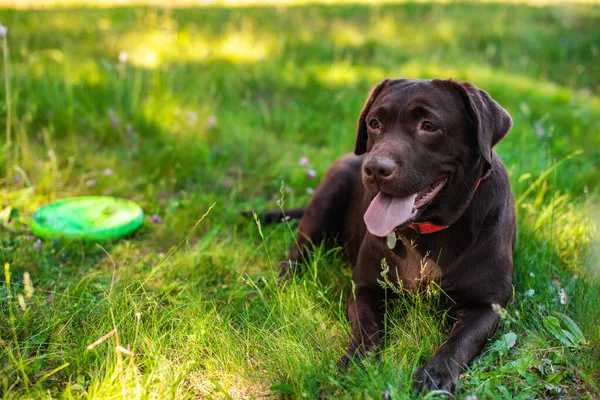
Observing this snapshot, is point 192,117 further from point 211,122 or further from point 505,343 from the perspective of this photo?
point 505,343

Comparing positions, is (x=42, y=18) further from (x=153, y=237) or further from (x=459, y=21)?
(x=459, y=21)

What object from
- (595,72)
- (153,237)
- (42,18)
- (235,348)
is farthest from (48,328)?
(595,72)

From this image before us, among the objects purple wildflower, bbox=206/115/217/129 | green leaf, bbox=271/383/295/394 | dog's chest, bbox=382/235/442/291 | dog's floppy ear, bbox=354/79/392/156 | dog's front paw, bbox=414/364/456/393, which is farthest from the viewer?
purple wildflower, bbox=206/115/217/129

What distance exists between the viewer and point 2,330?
2693 millimetres

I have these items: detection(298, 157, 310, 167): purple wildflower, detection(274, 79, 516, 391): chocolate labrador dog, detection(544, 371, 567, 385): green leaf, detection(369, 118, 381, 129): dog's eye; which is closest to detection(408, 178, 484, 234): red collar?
detection(274, 79, 516, 391): chocolate labrador dog

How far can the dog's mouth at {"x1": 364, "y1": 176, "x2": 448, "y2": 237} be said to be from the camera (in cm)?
274

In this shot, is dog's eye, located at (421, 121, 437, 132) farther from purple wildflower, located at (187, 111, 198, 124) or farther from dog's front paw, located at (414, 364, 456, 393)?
purple wildflower, located at (187, 111, 198, 124)

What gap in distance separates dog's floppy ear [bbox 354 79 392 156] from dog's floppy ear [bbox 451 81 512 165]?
0.45 metres

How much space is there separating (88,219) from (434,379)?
98.9 inches

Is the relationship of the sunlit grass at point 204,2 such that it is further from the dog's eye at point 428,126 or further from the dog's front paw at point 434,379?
the dog's front paw at point 434,379

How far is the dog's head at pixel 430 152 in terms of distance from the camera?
8.87 feet

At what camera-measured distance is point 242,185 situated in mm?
4730

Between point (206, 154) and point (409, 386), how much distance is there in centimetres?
301

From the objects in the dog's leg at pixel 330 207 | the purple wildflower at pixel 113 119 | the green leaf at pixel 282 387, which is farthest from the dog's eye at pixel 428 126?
the purple wildflower at pixel 113 119
